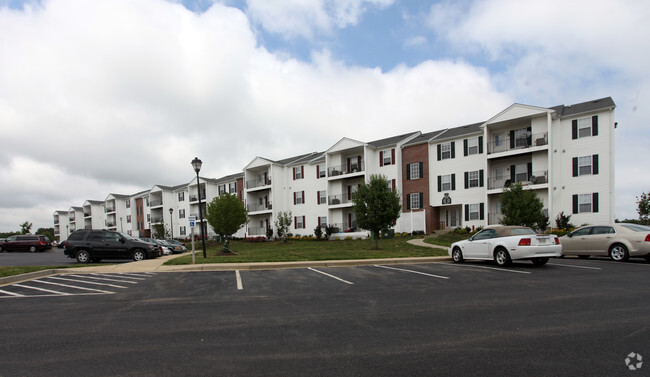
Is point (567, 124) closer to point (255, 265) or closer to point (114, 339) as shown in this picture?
point (255, 265)

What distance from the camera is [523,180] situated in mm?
29156

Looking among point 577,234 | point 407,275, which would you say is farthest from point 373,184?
point 407,275

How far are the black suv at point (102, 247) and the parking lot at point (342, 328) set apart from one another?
10972 millimetres

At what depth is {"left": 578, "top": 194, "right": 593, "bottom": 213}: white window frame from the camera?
1013 inches

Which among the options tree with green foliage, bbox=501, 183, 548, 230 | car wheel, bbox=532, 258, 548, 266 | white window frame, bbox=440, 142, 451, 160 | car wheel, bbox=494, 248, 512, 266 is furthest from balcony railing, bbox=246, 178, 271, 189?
car wheel, bbox=532, 258, 548, 266

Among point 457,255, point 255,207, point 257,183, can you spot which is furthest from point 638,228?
point 255,207

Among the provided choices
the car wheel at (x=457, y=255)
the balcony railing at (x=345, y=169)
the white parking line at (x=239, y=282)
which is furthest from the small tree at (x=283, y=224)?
the white parking line at (x=239, y=282)

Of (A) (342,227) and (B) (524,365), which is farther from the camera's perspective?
(A) (342,227)

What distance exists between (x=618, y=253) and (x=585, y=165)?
49.1 ft

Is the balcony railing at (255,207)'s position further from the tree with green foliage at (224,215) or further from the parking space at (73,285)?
the parking space at (73,285)

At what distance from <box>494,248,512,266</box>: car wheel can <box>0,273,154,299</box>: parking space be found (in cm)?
1216

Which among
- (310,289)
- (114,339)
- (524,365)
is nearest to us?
(524,365)

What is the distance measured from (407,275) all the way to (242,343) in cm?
736

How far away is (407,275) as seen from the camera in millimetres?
11445
